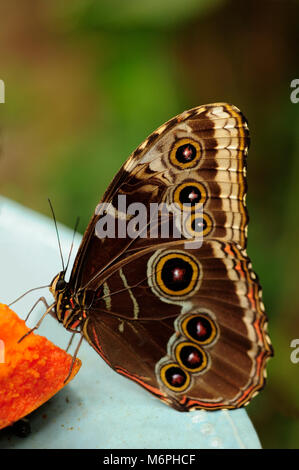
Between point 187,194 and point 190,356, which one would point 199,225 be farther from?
point 190,356

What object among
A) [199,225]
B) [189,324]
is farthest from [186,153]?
[189,324]

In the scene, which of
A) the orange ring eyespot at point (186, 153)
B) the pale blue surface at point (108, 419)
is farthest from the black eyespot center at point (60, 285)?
the orange ring eyespot at point (186, 153)

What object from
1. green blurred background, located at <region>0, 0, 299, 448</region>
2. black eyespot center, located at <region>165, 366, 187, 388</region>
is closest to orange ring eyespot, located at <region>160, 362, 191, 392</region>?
black eyespot center, located at <region>165, 366, 187, 388</region>

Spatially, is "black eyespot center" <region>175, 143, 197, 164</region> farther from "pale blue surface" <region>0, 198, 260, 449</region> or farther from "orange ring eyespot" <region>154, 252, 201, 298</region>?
"pale blue surface" <region>0, 198, 260, 449</region>

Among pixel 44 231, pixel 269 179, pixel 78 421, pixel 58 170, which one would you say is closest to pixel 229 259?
pixel 78 421

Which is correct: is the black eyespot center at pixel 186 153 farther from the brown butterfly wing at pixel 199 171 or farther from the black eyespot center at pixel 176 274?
the black eyespot center at pixel 176 274

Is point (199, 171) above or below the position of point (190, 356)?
above
